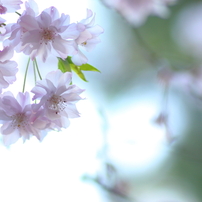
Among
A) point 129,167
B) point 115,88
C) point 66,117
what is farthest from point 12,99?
point 115,88

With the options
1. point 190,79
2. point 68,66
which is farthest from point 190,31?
point 68,66

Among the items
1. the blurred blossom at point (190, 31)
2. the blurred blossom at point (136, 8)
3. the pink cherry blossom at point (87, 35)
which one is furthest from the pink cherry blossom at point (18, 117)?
the blurred blossom at point (190, 31)

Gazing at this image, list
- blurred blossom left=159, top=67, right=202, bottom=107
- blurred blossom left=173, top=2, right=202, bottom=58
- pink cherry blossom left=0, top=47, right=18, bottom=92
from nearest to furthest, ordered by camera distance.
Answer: pink cherry blossom left=0, top=47, right=18, bottom=92, blurred blossom left=159, top=67, right=202, bottom=107, blurred blossom left=173, top=2, right=202, bottom=58

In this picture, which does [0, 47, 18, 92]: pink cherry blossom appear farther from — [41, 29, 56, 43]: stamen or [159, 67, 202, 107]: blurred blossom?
[159, 67, 202, 107]: blurred blossom

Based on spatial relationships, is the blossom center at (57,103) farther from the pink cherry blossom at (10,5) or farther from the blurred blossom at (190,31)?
the blurred blossom at (190,31)

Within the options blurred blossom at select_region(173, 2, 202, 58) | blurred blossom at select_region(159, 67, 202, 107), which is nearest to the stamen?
blurred blossom at select_region(159, 67, 202, 107)

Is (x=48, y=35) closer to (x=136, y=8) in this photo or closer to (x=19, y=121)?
(x=19, y=121)


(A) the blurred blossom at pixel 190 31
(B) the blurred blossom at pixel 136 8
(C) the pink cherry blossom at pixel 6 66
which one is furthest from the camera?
(A) the blurred blossom at pixel 190 31
